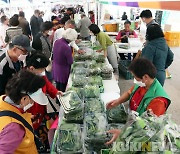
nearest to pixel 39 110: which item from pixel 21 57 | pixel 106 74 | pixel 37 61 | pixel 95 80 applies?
pixel 37 61

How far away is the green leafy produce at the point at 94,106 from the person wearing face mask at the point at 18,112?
59 centimetres

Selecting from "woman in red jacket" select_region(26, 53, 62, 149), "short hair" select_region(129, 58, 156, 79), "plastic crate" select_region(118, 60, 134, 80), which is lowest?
"plastic crate" select_region(118, 60, 134, 80)

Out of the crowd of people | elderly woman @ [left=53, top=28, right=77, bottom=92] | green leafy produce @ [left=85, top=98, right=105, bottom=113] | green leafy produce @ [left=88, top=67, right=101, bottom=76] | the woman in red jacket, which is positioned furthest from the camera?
elderly woman @ [left=53, top=28, right=77, bottom=92]

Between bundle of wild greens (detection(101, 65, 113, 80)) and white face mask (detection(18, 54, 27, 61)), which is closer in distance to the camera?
A: white face mask (detection(18, 54, 27, 61))

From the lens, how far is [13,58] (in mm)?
2516

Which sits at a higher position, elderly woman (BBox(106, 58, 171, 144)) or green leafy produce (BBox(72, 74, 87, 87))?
elderly woman (BBox(106, 58, 171, 144))

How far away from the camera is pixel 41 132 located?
7.84 ft

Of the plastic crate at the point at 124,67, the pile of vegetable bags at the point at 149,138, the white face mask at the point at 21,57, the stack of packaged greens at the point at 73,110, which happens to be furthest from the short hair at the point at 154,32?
the plastic crate at the point at 124,67

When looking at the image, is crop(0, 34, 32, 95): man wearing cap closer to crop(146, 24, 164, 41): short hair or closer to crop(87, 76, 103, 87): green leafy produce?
crop(87, 76, 103, 87): green leafy produce

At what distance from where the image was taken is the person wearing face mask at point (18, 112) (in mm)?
1311

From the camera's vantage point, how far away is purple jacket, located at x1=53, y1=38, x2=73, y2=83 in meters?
3.54

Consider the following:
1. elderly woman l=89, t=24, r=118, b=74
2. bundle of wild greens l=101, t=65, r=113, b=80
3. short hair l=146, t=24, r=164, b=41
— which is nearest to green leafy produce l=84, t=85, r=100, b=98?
bundle of wild greens l=101, t=65, r=113, b=80

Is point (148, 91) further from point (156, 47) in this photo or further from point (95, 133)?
point (156, 47)

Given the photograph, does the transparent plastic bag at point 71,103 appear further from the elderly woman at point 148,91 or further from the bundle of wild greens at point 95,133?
the elderly woman at point 148,91
